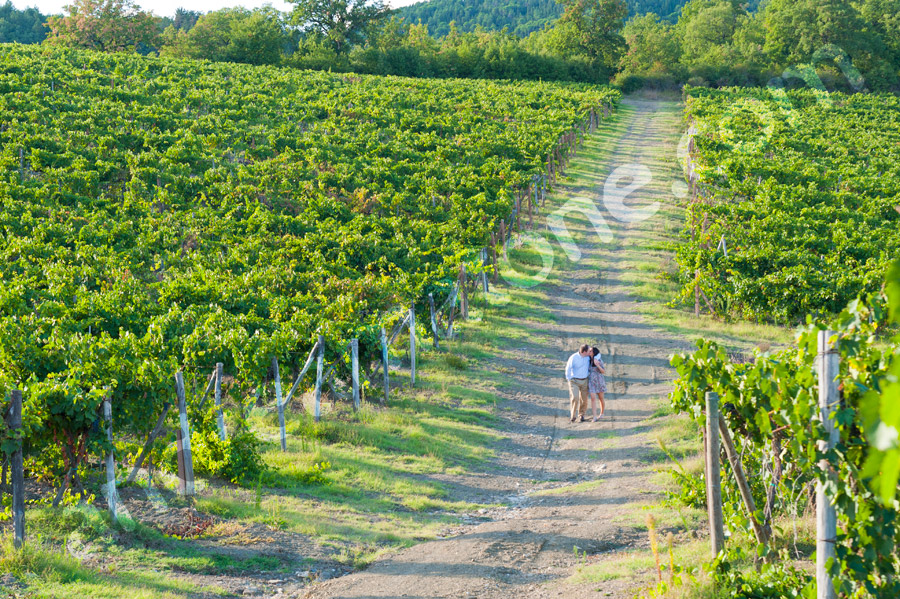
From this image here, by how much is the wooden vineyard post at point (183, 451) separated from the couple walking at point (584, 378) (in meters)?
7.07

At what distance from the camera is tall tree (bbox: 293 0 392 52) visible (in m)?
83.5

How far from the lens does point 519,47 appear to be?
8431cm

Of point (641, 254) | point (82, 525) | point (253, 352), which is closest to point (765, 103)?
point (641, 254)

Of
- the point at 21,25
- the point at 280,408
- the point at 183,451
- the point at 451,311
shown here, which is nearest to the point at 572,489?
the point at 280,408

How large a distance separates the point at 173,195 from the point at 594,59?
68.8 metres

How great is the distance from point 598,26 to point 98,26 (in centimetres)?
5201

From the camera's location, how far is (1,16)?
8375 cm

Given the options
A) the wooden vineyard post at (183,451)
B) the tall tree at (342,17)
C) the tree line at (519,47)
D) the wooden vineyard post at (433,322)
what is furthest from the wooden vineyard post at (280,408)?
the tall tree at (342,17)

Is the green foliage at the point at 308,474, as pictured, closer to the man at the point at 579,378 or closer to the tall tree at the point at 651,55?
the man at the point at 579,378

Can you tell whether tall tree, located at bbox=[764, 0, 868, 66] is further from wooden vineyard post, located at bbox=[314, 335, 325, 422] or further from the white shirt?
wooden vineyard post, located at bbox=[314, 335, 325, 422]

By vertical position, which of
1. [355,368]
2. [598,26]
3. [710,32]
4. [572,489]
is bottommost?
[572,489]

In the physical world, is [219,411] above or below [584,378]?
above

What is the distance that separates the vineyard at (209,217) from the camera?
10.6 metres

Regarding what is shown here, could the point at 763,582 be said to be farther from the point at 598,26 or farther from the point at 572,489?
the point at 598,26
